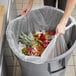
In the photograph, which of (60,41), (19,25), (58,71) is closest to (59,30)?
(60,41)

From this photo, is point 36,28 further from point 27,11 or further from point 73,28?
point 73,28

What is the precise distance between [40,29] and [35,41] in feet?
0.55

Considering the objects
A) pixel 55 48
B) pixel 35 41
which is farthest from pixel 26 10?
pixel 55 48

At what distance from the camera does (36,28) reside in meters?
1.51

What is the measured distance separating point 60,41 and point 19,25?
1.12ft

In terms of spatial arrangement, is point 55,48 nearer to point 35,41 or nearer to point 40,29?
point 35,41

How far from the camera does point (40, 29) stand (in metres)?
1.52

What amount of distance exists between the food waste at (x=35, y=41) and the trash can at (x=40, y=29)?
0.05m

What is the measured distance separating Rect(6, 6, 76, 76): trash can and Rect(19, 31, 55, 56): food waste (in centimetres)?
5

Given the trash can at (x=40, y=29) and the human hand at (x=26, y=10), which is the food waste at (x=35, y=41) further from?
the human hand at (x=26, y=10)

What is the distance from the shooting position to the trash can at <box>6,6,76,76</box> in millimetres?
1115

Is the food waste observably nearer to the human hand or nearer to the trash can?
the trash can

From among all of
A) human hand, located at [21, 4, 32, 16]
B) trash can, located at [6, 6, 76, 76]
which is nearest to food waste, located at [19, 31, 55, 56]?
trash can, located at [6, 6, 76, 76]

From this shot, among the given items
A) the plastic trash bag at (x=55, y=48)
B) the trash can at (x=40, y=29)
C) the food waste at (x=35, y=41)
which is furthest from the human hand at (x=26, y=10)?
the plastic trash bag at (x=55, y=48)
